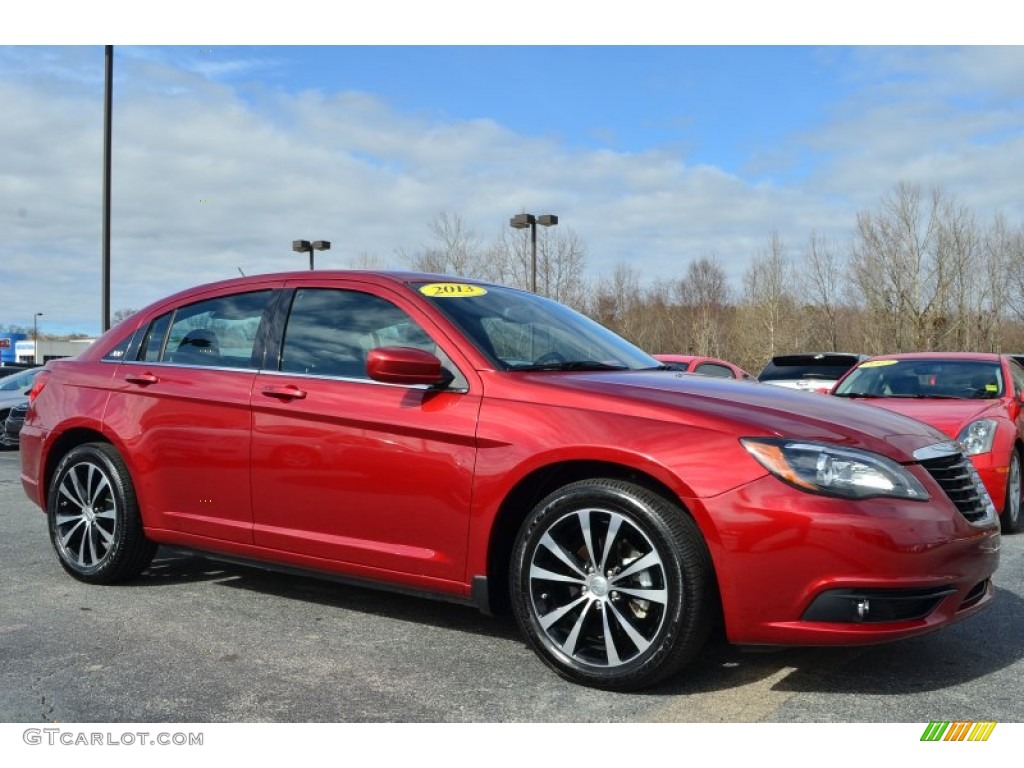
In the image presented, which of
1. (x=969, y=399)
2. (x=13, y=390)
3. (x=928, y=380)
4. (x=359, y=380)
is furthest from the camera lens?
(x=13, y=390)

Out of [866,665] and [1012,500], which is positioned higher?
[1012,500]

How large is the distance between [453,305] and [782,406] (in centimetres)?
152

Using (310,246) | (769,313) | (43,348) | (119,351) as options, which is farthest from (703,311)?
(43,348)

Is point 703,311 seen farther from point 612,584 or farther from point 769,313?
point 612,584

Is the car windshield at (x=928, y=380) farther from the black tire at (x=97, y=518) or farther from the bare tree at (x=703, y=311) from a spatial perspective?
the bare tree at (x=703, y=311)

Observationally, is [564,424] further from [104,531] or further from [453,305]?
[104,531]

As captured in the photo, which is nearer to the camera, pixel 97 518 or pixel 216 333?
pixel 216 333

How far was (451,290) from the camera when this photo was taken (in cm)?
445

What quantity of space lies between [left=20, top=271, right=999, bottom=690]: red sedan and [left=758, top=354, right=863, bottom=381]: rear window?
31.1 ft

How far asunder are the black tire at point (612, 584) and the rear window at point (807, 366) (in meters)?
10.6

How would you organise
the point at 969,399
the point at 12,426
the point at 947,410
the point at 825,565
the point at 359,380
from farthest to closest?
the point at 12,426, the point at 969,399, the point at 947,410, the point at 359,380, the point at 825,565

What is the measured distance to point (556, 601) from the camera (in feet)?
11.8

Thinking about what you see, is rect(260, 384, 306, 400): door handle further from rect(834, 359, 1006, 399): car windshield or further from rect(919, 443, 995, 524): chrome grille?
rect(834, 359, 1006, 399): car windshield

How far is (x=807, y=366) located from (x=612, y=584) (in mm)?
11405
